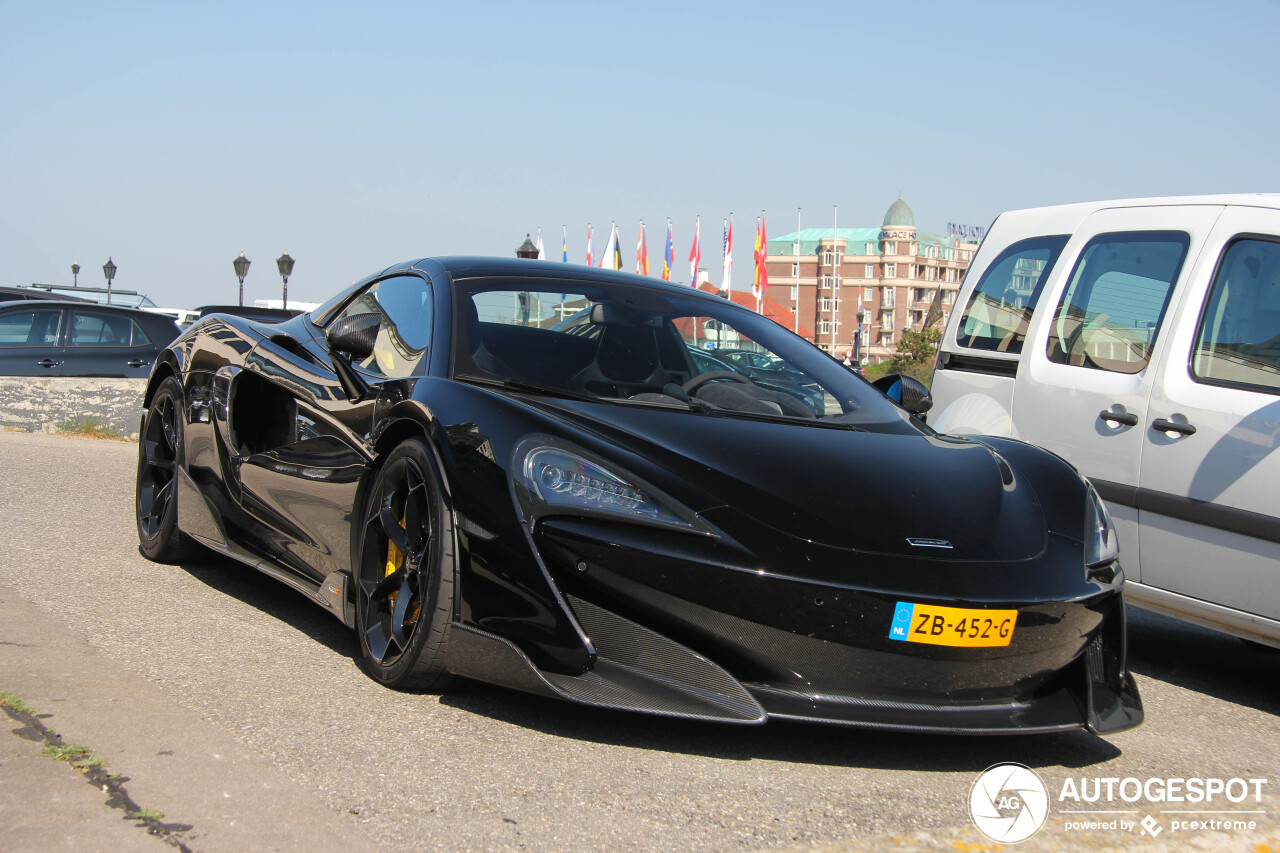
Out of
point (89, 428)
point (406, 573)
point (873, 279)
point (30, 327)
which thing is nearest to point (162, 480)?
point (406, 573)

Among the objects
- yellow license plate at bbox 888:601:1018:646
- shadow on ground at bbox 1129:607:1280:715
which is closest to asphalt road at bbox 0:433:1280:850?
shadow on ground at bbox 1129:607:1280:715

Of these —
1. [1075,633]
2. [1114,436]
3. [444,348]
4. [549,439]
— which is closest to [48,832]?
[549,439]

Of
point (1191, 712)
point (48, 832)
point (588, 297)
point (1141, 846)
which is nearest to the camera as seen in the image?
point (48, 832)

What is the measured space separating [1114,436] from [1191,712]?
109 cm

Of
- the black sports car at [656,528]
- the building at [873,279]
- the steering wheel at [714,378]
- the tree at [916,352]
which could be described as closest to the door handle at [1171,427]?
the black sports car at [656,528]

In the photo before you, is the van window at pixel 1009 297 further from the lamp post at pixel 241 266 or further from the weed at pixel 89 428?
the lamp post at pixel 241 266

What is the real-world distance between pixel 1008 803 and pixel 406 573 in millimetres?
1660

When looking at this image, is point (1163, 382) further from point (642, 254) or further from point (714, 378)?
point (642, 254)

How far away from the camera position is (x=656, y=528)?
10.0ft

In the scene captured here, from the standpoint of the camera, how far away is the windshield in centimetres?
390

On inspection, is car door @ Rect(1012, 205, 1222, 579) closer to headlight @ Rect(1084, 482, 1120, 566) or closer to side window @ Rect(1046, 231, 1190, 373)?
side window @ Rect(1046, 231, 1190, 373)

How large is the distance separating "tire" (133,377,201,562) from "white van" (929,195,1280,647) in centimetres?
332

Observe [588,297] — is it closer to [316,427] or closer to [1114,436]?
[316,427]

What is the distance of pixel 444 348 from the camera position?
388cm
